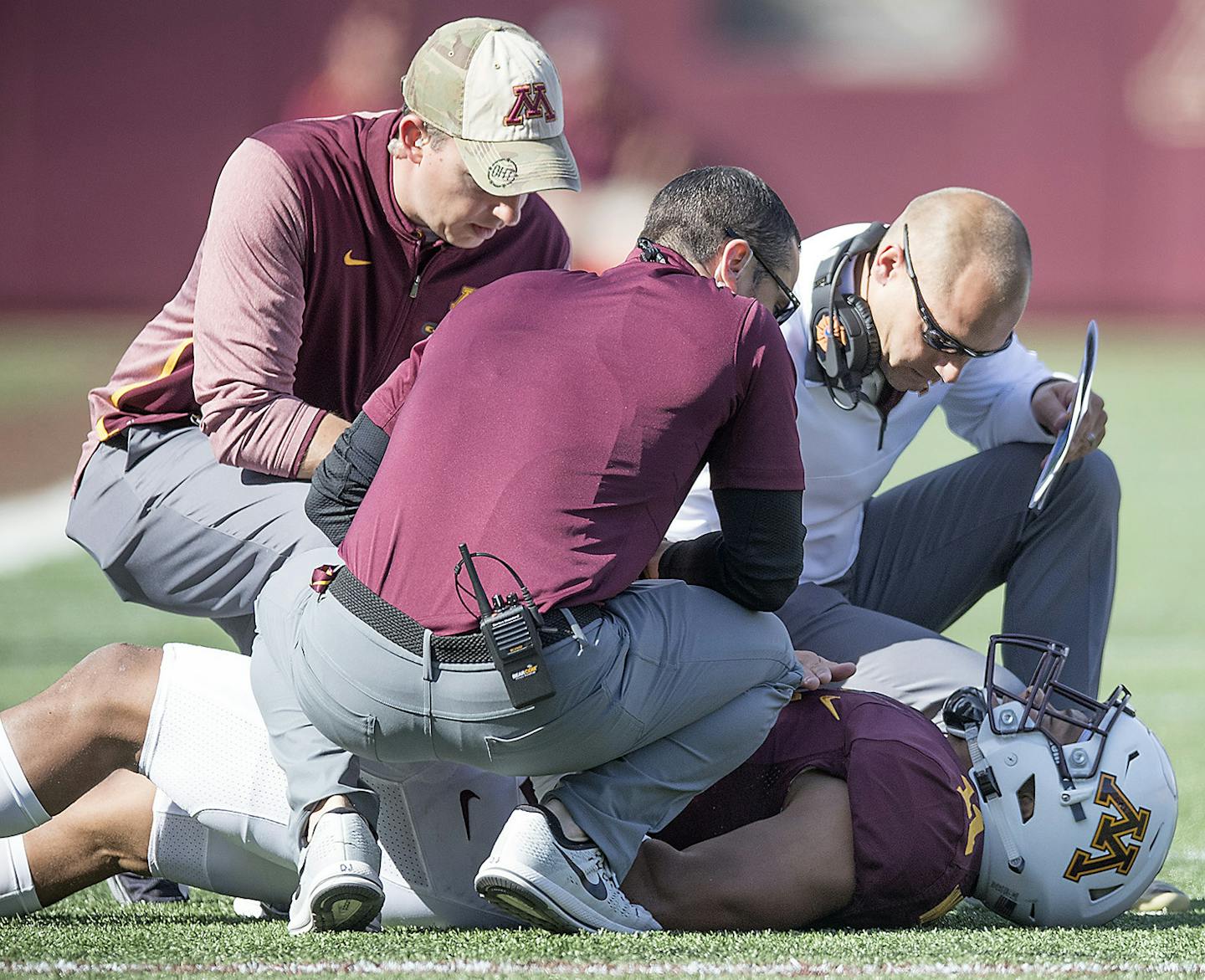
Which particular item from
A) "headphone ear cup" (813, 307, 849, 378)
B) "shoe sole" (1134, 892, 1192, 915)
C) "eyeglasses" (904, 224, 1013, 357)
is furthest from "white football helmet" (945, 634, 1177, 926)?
"headphone ear cup" (813, 307, 849, 378)

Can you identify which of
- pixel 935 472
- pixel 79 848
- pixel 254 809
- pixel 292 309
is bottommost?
pixel 79 848

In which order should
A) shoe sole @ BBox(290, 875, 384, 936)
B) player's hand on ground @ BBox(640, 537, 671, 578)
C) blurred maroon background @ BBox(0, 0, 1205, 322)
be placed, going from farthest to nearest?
blurred maroon background @ BBox(0, 0, 1205, 322), player's hand on ground @ BBox(640, 537, 671, 578), shoe sole @ BBox(290, 875, 384, 936)

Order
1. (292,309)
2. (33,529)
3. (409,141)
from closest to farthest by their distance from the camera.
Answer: (292,309), (409,141), (33,529)

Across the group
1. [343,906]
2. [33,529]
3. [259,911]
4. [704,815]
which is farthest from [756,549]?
[33,529]

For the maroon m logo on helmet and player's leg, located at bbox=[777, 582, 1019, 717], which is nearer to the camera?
the maroon m logo on helmet

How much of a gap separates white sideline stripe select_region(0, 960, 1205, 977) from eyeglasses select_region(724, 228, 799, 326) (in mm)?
1307

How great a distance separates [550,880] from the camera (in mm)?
2852

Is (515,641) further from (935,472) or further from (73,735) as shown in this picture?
(935,472)

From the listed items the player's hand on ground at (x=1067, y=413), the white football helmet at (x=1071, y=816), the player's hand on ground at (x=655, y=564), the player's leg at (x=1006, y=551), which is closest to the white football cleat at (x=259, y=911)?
the player's hand on ground at (x=655, y=564)

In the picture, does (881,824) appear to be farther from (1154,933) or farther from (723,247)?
(723,247)

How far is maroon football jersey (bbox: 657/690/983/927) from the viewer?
310 centimetres

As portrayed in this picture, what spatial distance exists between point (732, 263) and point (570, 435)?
663mm

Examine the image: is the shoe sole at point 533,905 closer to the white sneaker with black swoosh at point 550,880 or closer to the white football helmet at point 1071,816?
the white sneaker with black swoosh at point 550,880

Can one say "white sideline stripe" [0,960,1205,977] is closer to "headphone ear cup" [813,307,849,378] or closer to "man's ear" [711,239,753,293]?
"man's ear" [711,239,753,293]
